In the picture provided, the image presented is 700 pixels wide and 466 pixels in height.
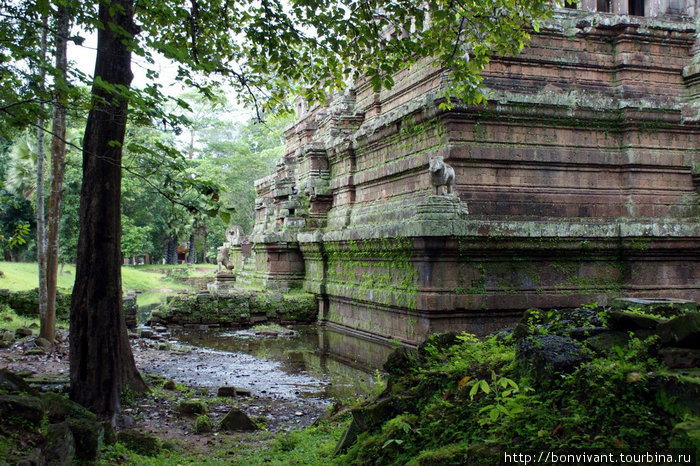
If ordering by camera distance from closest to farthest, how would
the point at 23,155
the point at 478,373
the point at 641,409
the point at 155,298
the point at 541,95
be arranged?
1. the point at 641,409
2. the point at 478,373
3. the point at 541,95
4. the point at 23,155
5. the point at 155,298

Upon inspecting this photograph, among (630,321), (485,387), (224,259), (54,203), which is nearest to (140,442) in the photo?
(485,387)

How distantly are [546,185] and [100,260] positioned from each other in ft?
24.6

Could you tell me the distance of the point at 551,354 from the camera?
4273 mm

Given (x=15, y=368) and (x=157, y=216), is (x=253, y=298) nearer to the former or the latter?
(x=15, y=368)

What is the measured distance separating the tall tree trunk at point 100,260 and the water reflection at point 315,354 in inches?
113

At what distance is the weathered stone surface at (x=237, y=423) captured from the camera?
6.44m

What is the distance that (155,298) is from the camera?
27484 mm

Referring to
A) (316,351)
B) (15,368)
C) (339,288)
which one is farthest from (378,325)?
(15,368)

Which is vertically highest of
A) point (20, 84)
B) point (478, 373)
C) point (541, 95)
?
point (541, 95)

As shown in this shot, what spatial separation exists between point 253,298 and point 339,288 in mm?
2780

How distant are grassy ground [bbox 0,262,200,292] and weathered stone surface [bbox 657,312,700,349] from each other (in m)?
16.0

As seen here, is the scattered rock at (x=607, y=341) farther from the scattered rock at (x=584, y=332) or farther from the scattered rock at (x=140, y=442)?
the scattered rock at (x=140, y=442)

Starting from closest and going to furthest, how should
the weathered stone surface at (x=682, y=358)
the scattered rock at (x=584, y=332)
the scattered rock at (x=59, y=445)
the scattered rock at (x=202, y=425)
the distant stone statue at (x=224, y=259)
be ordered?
the weathered stone surface at (x=682, y=358) → the scattered rock at (x=59, y=445) → the scattered rock at (x=584, y=332) → the scattered rock at (x=202, y=425) → the distant stone statue at (x=224, y=259)

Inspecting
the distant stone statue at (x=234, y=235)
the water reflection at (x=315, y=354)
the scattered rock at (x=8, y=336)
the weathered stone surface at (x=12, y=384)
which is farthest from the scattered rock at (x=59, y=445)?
the distant stone statue at (x=234, y=235)
